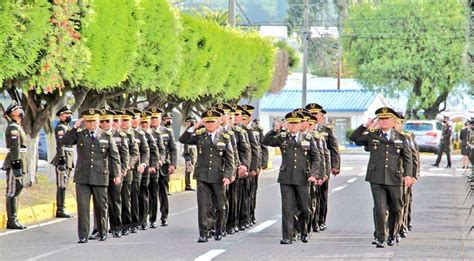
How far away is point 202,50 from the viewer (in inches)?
1610

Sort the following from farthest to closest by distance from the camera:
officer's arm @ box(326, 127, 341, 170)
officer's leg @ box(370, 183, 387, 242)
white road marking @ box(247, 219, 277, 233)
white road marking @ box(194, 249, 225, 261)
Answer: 1. officer's arm @ box(326, 127, 341, 170)
2. white road marking @ box(247, 219, 277, 233)
3. officer's leg @ box(370, 183, 387, 242)
4. white road marking @ box(194, 249, 225, 261)

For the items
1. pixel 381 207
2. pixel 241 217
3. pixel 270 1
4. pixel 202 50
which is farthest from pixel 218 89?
pixel 270 1

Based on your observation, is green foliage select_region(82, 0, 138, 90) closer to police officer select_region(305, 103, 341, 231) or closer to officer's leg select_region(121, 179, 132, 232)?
police officer select_region(305, 103, 341, 231)

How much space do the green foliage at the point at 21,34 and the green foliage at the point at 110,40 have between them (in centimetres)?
367

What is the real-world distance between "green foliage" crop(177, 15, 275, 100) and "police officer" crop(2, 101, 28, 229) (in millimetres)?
17984

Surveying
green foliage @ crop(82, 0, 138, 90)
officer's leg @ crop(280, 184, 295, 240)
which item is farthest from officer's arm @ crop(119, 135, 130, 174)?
green foliage @ crop(82, 0, 138, 90)

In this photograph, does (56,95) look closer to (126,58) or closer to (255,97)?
(126,58)

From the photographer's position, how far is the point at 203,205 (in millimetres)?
18688

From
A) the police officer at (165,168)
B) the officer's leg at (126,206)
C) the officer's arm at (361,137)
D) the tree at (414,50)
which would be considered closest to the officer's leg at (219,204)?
the officer's leg at (126,206)

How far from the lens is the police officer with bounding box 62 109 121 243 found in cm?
1847

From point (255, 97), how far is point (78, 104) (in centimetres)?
2495

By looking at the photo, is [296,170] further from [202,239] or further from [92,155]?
[92,155]

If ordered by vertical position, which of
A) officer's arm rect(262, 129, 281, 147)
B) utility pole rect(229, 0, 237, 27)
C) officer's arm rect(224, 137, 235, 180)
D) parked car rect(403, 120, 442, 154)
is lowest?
parked car rect(403, 120, 442, 154)

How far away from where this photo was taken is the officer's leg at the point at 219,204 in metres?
18.8
